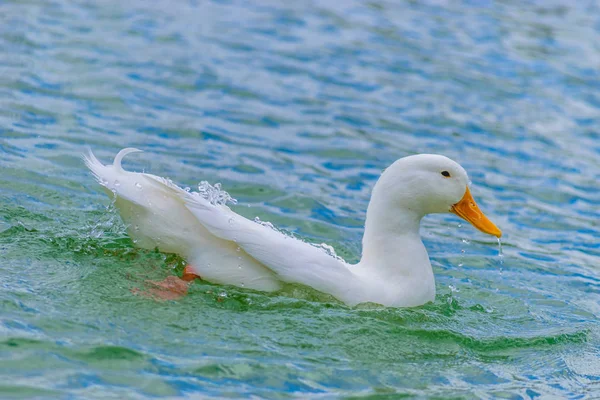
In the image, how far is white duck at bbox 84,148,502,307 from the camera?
234 inches

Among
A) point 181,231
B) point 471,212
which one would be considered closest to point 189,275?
point 181,231

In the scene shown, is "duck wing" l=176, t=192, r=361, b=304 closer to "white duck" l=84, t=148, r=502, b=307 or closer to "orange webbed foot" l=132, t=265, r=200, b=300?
"white duck" l=84, t=148, r=502, b=307

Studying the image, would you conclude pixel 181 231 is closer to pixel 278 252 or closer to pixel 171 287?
pixel 171 287

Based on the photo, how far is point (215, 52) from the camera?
13195 millimetres

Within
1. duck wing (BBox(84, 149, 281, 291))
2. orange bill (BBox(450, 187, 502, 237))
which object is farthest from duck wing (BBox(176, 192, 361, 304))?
orange bill (BBox(450, 187, 502, 237))

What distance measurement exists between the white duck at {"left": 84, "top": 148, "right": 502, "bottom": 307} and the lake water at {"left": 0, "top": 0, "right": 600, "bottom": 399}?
6.0 inches

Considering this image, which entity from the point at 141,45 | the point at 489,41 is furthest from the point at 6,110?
the point at 489,41

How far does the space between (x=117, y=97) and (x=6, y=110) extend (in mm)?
1455

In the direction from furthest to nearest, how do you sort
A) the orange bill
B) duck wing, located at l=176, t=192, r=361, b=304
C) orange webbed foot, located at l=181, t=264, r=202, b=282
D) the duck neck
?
the orange bill
the duck neck
orange webbed foot, located at l=181, t=264, r=202, b=282
duck wing, located at l=176, t=192, r=361, b=304

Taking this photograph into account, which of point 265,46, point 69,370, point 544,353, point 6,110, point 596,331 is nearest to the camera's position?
point 69,370

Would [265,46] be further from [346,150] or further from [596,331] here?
[596,331]

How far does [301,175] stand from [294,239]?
349cm

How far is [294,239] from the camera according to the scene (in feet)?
20.2

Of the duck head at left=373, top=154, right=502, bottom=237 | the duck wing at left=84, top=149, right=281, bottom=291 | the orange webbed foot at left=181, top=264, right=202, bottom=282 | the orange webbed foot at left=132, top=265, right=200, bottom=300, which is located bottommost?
the orange webbed foot at left=132, top=265, right=200, bottom=300
